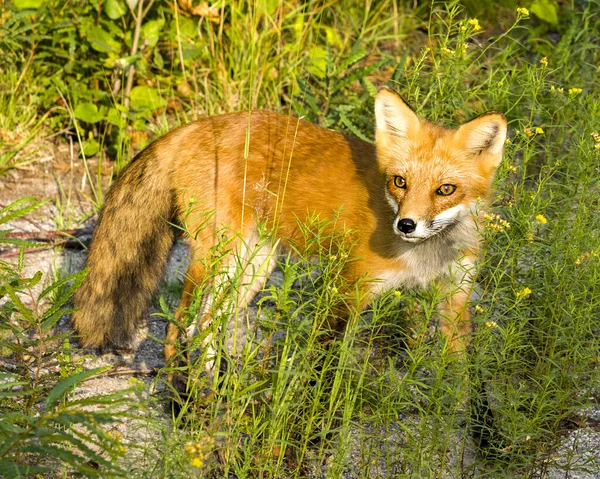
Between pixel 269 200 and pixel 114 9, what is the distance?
2.06 m

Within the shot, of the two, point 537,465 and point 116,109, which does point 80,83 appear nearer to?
point 116,109

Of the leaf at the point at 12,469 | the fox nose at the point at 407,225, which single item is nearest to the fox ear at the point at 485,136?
the fox nose at the point at 407,225

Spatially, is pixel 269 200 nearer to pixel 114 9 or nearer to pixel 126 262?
pixel 126 262

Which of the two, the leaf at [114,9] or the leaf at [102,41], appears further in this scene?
the leaf at [102,41]

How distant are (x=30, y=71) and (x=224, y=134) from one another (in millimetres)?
2466

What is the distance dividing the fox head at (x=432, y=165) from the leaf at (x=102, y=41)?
2.47m

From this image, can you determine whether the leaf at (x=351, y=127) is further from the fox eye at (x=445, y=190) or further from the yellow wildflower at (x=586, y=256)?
the yellow wildflower at (x=586, y=256)

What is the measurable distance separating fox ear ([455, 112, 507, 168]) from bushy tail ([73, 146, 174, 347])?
4.81 feet

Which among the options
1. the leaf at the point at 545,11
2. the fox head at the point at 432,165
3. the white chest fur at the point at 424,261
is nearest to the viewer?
the fox head at the point at 432,165

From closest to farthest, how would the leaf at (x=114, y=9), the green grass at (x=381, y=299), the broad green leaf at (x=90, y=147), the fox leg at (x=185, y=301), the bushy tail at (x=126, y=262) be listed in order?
the green grass at (x=381, y=299), the fox leg at (x=185, y=301), the bushy tail at (x=126, y=262), the leaf at (x=114, y=9), the broad green leaf at (x=90, y=147)

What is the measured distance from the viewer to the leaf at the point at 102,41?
217 inches

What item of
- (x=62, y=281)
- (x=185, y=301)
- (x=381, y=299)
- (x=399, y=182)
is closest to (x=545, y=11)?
(x=399, y=182)

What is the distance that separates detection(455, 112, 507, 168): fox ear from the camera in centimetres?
347

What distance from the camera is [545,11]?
21.2 feet
